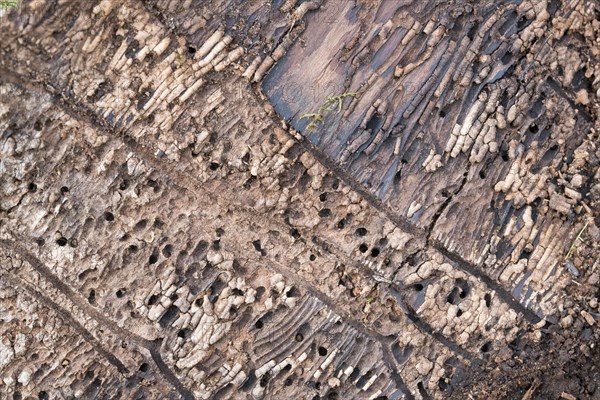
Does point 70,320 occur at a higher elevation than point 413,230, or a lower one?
higher

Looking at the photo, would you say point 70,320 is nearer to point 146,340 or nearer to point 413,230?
point 146,340

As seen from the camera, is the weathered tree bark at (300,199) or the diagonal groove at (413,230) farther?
the diagonal groove at (413,230)

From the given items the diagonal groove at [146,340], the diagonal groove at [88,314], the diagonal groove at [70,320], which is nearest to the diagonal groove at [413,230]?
the diagonal groove at [146,340]

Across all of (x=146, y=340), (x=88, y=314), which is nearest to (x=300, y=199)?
(x=146, y=340)

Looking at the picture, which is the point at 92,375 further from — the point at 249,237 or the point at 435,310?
the point at 435,310

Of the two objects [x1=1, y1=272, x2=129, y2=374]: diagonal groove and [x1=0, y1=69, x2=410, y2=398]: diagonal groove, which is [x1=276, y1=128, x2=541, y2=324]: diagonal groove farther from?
[x1=1, y1=272, x2=129, y2=374]: diagonal groove

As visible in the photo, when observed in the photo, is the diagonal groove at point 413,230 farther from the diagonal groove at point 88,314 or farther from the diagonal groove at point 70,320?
the diagonal groove at point 70,320

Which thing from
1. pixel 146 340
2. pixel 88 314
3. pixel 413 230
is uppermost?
pixel 88 314

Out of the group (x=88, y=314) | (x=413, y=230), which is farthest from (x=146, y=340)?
(x=413, y=230)

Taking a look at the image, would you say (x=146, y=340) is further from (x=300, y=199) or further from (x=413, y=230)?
(x=413, y=230)
